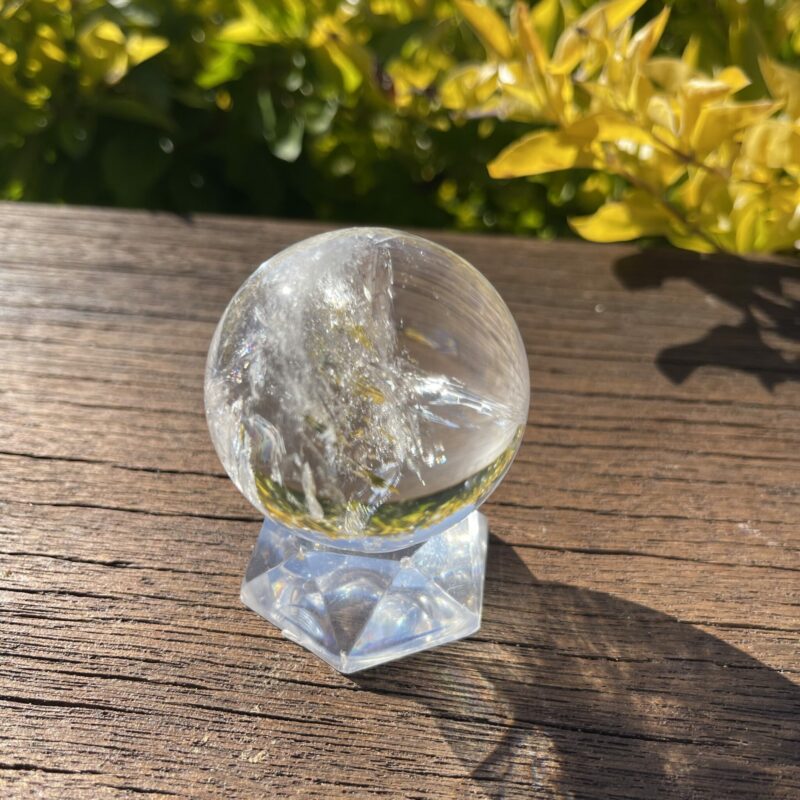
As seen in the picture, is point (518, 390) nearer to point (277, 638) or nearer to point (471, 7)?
point (277, 638)

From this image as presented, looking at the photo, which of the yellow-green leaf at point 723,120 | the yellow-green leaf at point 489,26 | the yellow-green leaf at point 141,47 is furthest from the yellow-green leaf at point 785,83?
the yellow-green leaf at point 141,47

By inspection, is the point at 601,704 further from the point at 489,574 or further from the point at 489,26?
the point at 489,26

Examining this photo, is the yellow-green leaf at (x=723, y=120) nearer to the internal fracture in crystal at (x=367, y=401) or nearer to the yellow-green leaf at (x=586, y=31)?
the yellow-green leaf at (x=586, y=31)

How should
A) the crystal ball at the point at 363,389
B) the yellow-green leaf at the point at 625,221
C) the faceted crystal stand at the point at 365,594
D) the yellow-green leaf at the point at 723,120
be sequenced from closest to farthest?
the crystal ball at the point at 363,389, the faceted crystal stand at the point at 365,594, the yellow-green leaf at the point at 723,120, the yellow-green leaf at the point at 625,221

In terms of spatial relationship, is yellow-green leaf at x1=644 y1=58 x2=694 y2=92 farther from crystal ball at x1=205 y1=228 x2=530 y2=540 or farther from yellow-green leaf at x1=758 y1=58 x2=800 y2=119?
crystal ball at x1=205 y1=228 x2=530 y2=540

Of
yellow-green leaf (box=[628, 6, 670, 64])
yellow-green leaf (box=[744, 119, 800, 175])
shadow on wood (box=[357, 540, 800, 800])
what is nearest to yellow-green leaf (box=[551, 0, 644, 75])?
yellow-green leaf (box=[628, 6, 670, 64])

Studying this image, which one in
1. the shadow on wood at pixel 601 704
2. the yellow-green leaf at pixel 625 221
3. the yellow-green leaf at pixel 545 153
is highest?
the yellow-green leaf at pixel 545 153

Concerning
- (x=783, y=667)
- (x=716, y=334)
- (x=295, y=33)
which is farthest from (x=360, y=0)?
(x=783, y=667)

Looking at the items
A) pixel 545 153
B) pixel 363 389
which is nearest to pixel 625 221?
pixel 545 153
